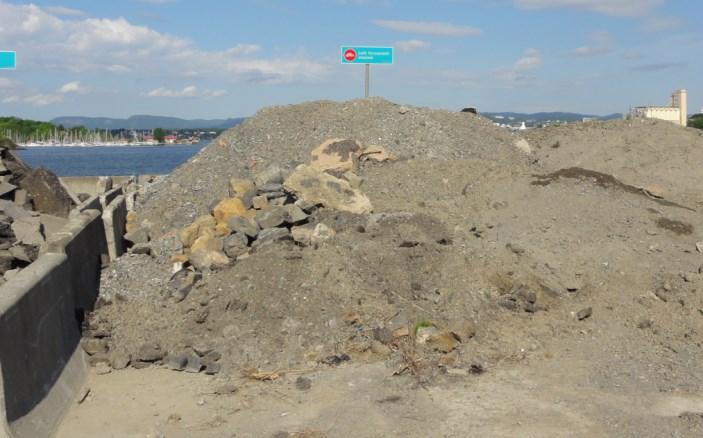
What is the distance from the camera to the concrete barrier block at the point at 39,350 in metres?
7.29

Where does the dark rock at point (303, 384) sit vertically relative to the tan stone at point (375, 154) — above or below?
below

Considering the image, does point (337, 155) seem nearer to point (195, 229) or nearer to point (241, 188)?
point (241, 188)

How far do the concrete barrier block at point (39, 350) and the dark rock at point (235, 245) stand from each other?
9.66 ft

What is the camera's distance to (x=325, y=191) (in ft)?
45.4

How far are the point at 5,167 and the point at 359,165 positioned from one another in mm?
8638

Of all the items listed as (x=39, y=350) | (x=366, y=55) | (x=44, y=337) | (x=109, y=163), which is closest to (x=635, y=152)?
(x=366, y=55)

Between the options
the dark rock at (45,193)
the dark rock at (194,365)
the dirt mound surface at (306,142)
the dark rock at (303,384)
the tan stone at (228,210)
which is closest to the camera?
the dark rock at (303,384)

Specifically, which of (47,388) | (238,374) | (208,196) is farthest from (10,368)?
(208,196)

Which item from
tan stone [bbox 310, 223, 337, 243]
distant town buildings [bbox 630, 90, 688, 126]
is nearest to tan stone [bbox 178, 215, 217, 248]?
tan stone [bbox 310, 223, 337, 243]

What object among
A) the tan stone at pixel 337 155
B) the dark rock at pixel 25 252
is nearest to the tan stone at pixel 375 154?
the tan stone at pixel 337 155

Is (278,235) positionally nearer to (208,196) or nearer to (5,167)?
(208,196)

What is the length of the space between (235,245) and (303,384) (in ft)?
13.5

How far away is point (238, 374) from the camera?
9656 mm

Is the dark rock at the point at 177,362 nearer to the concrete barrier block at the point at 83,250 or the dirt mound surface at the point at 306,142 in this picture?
the concrete barrier block at the point at 83,250
